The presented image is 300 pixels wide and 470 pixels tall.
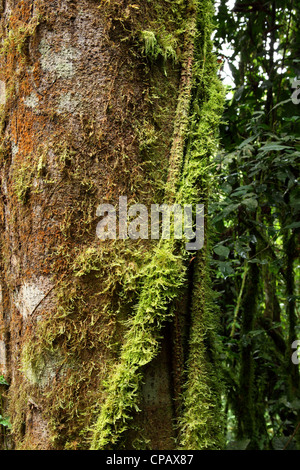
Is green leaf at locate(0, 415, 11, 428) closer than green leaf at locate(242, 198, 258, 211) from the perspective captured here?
Yes

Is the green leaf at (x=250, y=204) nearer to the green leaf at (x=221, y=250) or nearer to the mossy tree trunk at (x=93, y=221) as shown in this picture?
the green leaf at (x=221, y=250)

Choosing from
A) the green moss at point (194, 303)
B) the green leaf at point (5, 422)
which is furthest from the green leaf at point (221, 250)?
the green leaf at point (5, 422)

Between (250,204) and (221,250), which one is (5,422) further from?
(250,204)

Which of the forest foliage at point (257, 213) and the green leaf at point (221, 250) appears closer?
the green leaf at point (221, 250)

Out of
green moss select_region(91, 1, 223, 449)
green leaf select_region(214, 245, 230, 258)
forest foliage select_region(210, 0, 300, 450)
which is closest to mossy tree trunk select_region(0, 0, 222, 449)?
green moss select_region(91, 1, 223, 449)

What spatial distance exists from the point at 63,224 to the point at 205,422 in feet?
1.63

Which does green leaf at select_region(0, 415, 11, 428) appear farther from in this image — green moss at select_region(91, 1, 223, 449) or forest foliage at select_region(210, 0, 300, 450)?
forest foliage at select_region(210, 0, 300, 450)

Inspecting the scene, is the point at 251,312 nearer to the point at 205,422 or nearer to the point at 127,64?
the point at 205,422

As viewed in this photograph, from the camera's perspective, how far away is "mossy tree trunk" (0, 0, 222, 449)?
0.76 meters

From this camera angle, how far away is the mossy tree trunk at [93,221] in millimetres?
761

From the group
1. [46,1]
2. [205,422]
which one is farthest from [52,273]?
[46,1]

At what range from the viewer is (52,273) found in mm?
798

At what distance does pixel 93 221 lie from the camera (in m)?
0.80

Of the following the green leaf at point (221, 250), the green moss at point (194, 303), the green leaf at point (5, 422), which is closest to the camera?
the green moss at point (194, 303)
